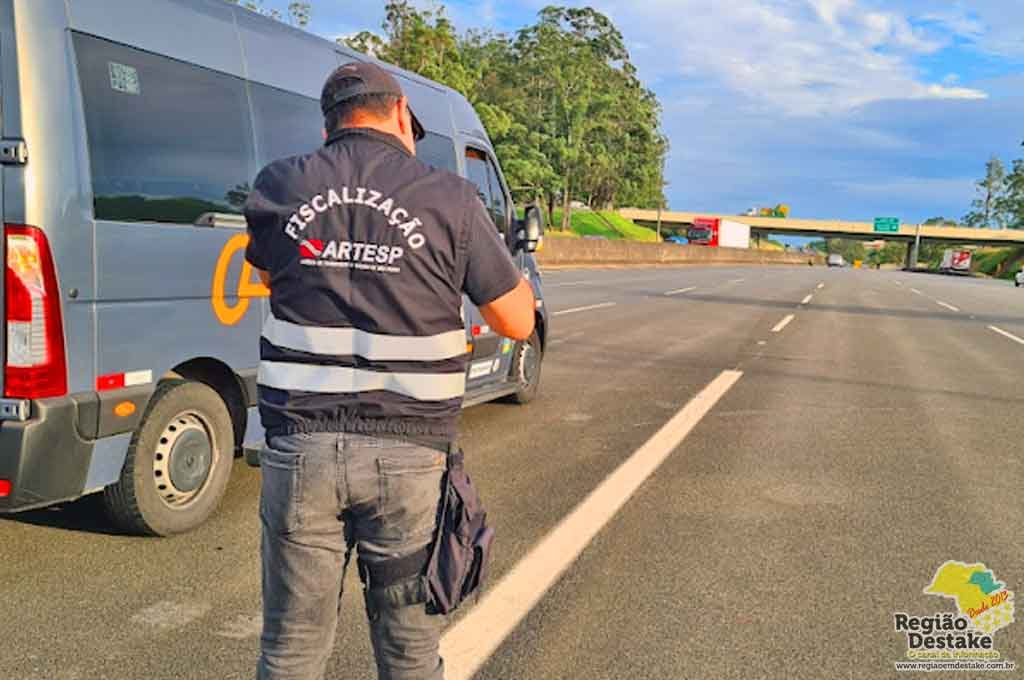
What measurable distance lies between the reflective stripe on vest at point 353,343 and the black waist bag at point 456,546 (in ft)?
1.00

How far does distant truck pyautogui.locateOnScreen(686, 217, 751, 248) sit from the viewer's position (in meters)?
94.8

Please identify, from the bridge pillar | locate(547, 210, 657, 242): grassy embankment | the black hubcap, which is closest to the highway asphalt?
the black hubcap

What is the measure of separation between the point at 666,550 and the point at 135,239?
290 centimetres

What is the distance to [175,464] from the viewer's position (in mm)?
4117

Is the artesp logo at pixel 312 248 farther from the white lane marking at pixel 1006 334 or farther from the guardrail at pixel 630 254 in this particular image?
the guardrail at pixel 630 254

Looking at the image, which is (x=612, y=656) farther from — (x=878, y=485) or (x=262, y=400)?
(x=878, y=485)

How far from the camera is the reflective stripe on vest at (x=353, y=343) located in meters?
2.02

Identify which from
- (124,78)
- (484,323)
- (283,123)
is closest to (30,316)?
(124,78)

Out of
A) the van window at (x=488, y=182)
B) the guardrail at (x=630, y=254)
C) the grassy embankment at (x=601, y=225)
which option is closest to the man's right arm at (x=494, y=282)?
the van window at (x=488, y=182)

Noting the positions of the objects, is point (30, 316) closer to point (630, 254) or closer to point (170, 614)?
point (170, 614)

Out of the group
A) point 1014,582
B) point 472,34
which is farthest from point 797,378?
point 472,34

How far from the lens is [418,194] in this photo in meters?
2.00

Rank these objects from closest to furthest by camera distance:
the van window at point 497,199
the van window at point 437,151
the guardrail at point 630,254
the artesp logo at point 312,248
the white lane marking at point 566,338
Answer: the artesp logo at point 312,248 → the van window at point 437,151 → the van window at point 497,199 → the white lane marking at point 566,338 → the guardrail at point 630,254

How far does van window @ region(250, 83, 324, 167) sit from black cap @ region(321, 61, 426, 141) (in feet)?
7.88
